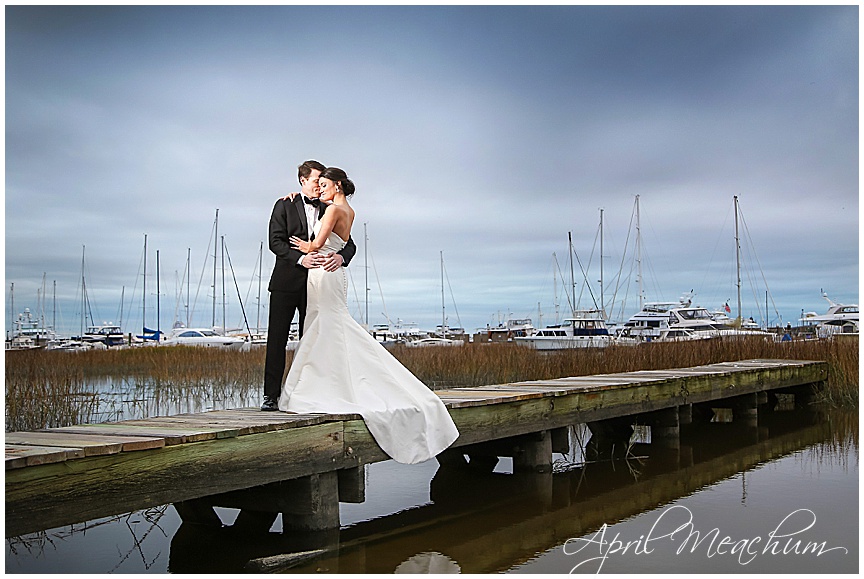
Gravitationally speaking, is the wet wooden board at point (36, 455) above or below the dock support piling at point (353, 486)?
above

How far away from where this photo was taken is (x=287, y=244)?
18.4 feet

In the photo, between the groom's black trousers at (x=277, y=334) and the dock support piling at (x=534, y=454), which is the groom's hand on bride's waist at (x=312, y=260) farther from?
the dock support piling at (x=534, y=454)

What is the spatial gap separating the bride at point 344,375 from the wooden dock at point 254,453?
0.57 ft

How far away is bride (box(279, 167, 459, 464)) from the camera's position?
5355 mm

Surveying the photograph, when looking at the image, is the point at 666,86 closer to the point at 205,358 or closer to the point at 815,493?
the point at 205,358

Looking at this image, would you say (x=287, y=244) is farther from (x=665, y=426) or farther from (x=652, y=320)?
(x=652, y=320)

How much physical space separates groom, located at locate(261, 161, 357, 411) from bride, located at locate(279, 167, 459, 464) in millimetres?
60

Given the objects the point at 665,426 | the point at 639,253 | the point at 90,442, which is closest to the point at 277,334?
the point at 90,442

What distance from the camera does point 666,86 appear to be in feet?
63.2

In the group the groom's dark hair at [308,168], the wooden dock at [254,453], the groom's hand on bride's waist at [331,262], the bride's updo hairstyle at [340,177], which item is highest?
the groom's dark hair at [308,168]

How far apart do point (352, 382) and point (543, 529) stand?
5.13ft

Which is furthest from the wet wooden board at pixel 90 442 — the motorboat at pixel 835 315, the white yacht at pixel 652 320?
the motorboat at pixel 835 315

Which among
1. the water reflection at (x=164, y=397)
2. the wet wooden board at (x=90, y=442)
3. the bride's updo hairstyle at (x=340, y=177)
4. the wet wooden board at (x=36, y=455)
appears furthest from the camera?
the water reflection at (x=164, y=397)

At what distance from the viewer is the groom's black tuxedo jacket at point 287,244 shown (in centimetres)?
557
